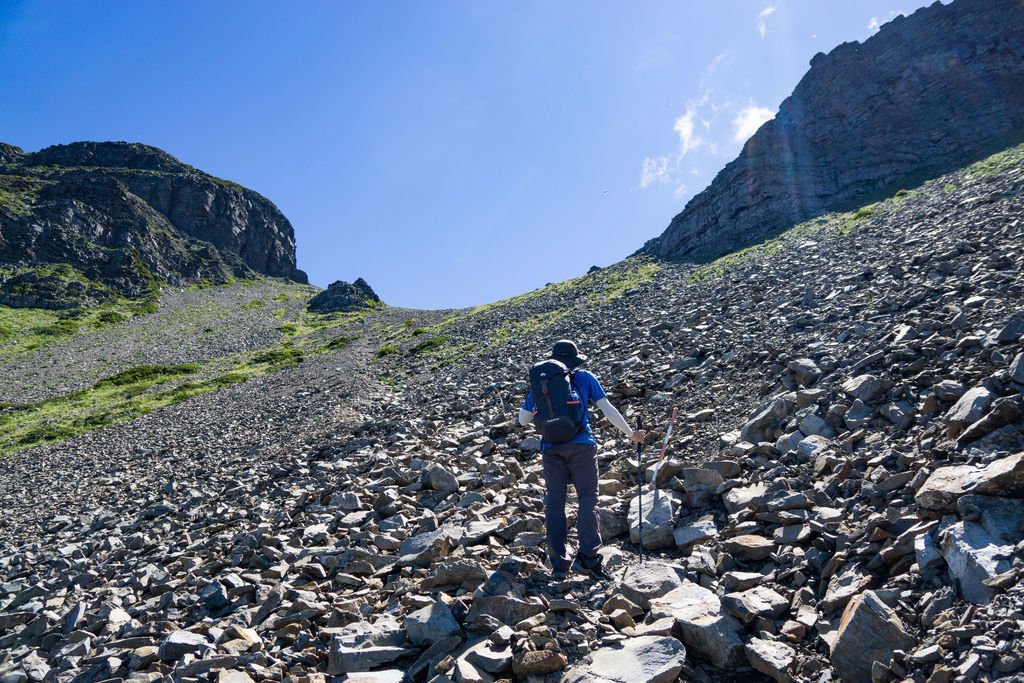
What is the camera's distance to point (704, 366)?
13258 millimetres

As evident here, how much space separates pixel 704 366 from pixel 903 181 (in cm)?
3122

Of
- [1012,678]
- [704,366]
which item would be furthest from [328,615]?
[704,366]

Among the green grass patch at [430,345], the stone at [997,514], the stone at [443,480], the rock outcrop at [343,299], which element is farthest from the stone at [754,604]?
the rock outcrop at [343,299]

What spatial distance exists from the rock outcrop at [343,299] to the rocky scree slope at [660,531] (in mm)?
75069

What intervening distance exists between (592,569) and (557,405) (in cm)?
190

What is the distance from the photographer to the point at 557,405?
6469 mm

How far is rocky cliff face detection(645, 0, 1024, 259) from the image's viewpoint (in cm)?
3719

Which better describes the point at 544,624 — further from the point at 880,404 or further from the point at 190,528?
the point at 190,528

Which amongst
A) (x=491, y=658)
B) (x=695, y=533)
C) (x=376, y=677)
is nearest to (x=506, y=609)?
(x=491, y=658)

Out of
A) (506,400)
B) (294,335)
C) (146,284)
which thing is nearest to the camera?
(506,400)

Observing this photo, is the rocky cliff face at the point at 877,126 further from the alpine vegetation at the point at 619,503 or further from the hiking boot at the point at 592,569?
the hiking boot at the point at 592,569

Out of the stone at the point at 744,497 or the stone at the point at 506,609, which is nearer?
the stone at the point at 506,609

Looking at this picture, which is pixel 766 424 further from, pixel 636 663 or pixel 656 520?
pixel 636 663

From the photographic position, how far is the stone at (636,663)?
4.23 meters
